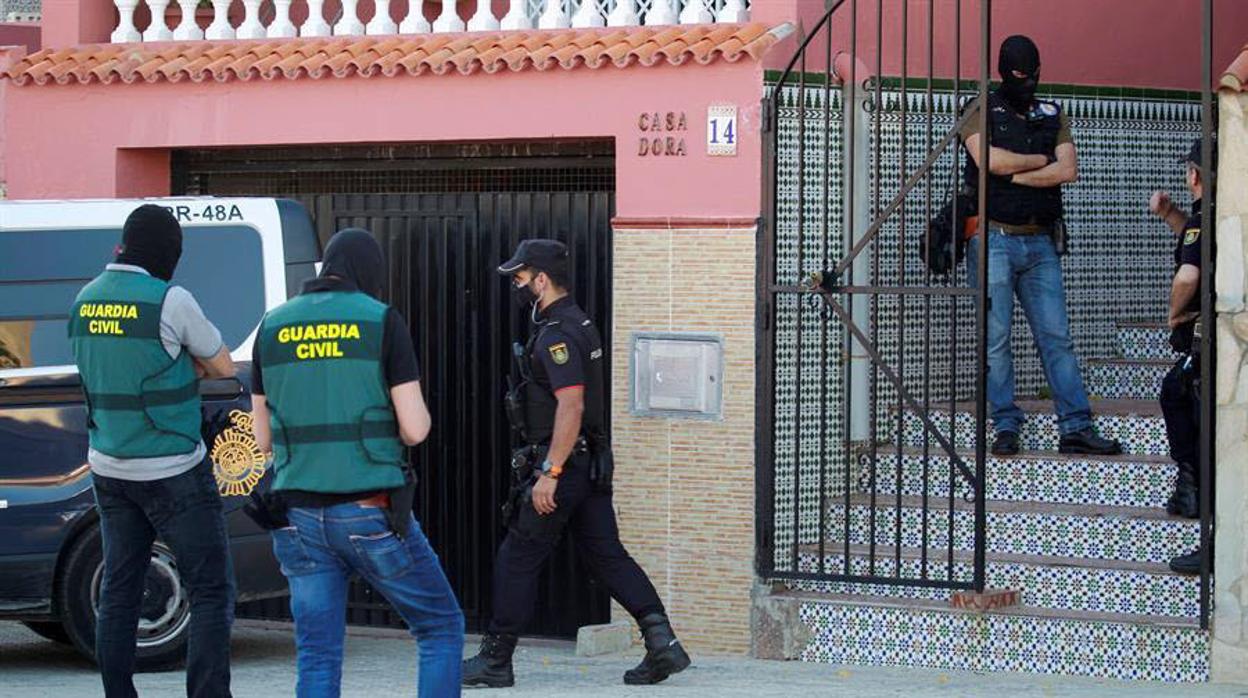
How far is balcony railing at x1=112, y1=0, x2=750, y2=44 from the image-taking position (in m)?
10.8

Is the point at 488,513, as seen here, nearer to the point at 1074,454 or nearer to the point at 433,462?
the point at 433,462

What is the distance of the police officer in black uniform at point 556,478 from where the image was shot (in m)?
9.06

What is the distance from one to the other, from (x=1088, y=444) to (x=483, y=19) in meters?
3.56

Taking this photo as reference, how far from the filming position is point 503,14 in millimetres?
11469

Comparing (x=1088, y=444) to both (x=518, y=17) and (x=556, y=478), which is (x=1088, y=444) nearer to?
(x=556, y=478)

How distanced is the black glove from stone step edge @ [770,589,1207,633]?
3452 millimetres

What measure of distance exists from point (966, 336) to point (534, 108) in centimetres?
236

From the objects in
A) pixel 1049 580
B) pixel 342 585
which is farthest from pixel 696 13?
pixel 342 585

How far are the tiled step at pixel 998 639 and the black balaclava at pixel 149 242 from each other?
346cm

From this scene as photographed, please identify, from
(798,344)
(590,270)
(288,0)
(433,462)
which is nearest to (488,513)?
(433,462)

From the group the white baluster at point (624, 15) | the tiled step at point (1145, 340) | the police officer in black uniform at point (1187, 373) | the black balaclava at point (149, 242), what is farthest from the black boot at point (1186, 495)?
the black balaclava at point (149, 242)

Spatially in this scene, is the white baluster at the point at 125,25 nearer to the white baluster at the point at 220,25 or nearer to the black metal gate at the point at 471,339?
the white baluster at the point at 220,25

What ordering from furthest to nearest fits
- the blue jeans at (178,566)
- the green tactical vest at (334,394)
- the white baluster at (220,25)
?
the white baluster at (220,25) < the blue jeans at (178,566) < the green tactical vest at (334,394)

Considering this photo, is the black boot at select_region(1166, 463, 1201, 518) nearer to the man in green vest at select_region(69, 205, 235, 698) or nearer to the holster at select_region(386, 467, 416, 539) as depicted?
the holster at select_region(386, 467, 416, 539)
